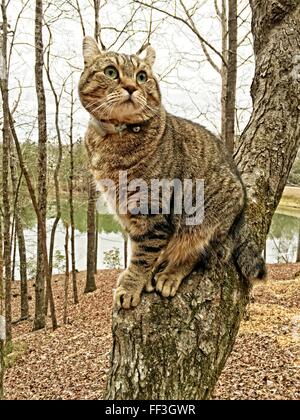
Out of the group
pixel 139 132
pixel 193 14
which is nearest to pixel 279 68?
pixel 139 132

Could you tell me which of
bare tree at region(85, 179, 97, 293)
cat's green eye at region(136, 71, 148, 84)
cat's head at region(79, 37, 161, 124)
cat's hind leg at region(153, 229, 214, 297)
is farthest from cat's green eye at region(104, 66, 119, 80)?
bare tree at region(85, 179, 97, 293)

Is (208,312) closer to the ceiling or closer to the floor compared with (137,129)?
closer to the floor

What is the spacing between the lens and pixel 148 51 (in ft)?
8.82

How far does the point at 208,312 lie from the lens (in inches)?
80.7

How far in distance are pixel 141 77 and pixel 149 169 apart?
57cm

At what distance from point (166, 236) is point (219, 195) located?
447 mm

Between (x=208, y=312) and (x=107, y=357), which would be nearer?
(x=208, y=312)

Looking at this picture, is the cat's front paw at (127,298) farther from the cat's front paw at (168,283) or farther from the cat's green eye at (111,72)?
the cat's green eye at (111,72)

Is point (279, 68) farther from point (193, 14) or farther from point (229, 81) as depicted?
point (193, 14)

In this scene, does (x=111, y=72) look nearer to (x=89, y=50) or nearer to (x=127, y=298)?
(x=89, y=50)

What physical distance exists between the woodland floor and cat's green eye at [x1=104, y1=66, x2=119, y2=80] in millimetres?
3890

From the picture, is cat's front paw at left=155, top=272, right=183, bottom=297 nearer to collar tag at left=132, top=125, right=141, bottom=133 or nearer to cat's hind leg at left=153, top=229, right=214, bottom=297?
cat's hind leg at left=153, top=229, right=214, bottom=297

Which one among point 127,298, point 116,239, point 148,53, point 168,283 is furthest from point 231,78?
point 116,239

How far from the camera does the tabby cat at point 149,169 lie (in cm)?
237
